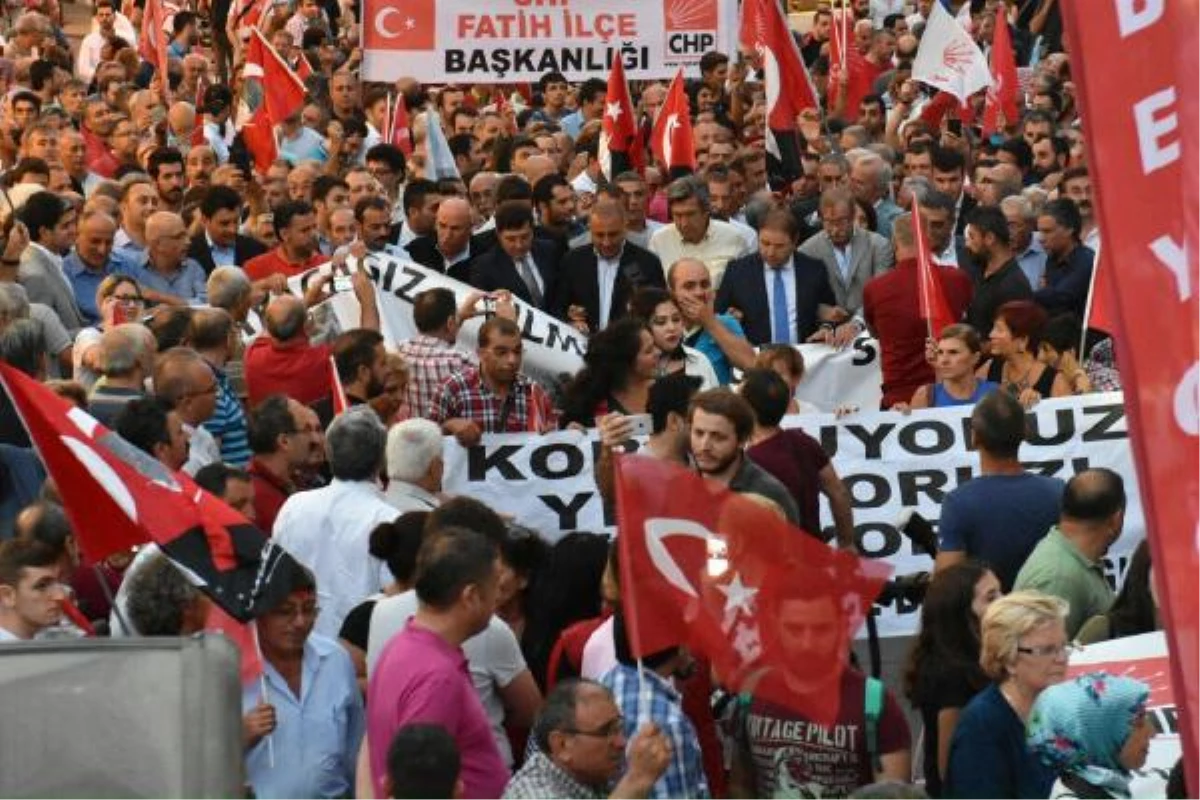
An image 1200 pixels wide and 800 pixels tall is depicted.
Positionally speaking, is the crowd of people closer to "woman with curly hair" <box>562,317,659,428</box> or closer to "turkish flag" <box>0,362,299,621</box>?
"woman with curly hair" <box>562,317,659,428</box>

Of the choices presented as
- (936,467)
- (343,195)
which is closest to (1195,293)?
(936,467)

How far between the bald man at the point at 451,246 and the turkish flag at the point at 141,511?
7.57m

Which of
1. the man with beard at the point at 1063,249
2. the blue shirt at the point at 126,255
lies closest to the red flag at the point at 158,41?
the blue shirt at the point at 126,255

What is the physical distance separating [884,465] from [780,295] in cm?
278

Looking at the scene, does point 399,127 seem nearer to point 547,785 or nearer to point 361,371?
point 361,371

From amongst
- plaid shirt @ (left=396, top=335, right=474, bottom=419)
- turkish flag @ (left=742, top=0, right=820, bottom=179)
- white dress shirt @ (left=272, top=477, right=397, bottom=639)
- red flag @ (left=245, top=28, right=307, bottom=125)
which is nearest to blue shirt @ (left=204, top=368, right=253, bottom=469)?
plaid shirt @ (left=396, top=335, right=474, bottom=419)

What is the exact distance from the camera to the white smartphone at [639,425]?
36.2 ft

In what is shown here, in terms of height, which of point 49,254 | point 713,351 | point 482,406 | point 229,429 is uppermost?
point 49,254

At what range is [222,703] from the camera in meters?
4.81

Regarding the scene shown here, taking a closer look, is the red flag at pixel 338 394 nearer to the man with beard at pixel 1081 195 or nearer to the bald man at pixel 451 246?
the bald man at pixel 451 246

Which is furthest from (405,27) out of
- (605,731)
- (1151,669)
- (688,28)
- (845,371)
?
(605,731)

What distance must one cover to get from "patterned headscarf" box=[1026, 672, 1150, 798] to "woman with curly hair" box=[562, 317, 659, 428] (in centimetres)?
428

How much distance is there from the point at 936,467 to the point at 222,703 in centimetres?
765

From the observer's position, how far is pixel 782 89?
20094 millimetres
